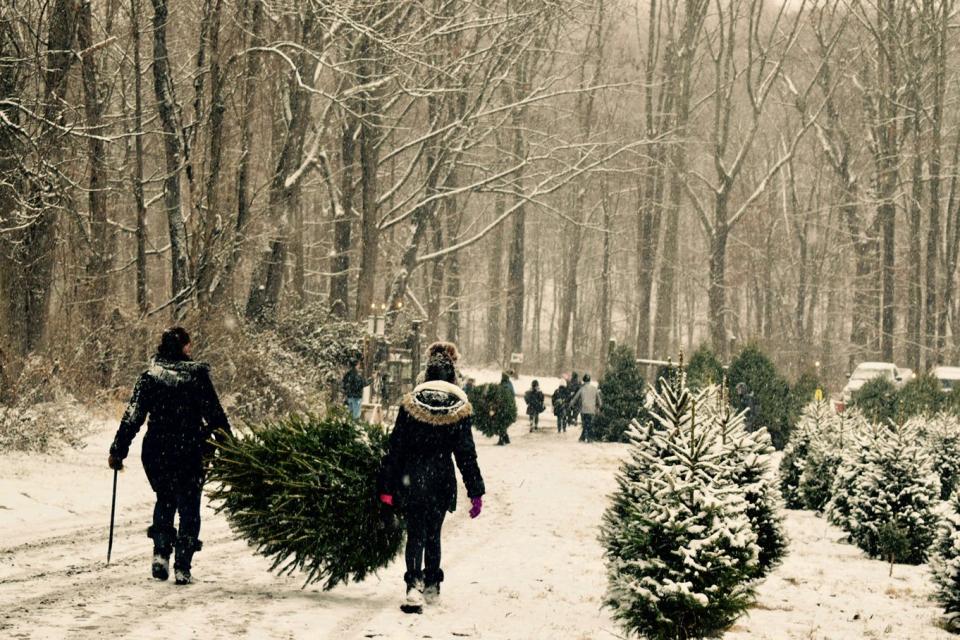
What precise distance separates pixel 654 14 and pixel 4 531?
133 feet

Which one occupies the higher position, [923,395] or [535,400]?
[923,395]

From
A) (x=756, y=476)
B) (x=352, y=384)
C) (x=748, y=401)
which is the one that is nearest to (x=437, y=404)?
(x=756, y=476)

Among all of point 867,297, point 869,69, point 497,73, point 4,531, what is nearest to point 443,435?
point 4,531

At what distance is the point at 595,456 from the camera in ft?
85.9

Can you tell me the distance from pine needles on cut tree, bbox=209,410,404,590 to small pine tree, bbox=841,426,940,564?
6512mm

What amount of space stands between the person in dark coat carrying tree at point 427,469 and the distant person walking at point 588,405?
2176 cm

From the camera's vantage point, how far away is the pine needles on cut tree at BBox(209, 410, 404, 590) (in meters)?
8.76

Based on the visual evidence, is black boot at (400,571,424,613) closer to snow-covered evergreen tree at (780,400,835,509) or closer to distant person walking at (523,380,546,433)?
snow-covered evergreen tree at (780,400,835,509)

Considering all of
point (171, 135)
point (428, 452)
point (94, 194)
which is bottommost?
point (428, 452)

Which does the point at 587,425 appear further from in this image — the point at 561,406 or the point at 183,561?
the point at 183,561

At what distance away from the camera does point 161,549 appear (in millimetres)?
9133

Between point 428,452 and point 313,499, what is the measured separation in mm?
882

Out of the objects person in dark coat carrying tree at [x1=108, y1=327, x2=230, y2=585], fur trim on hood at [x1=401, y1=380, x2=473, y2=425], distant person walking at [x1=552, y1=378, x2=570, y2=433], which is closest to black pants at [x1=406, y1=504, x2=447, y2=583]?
fur trim on hood at [x1=401, y1=380, x2=473, y2=425]

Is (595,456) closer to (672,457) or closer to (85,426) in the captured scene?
(85,426)
